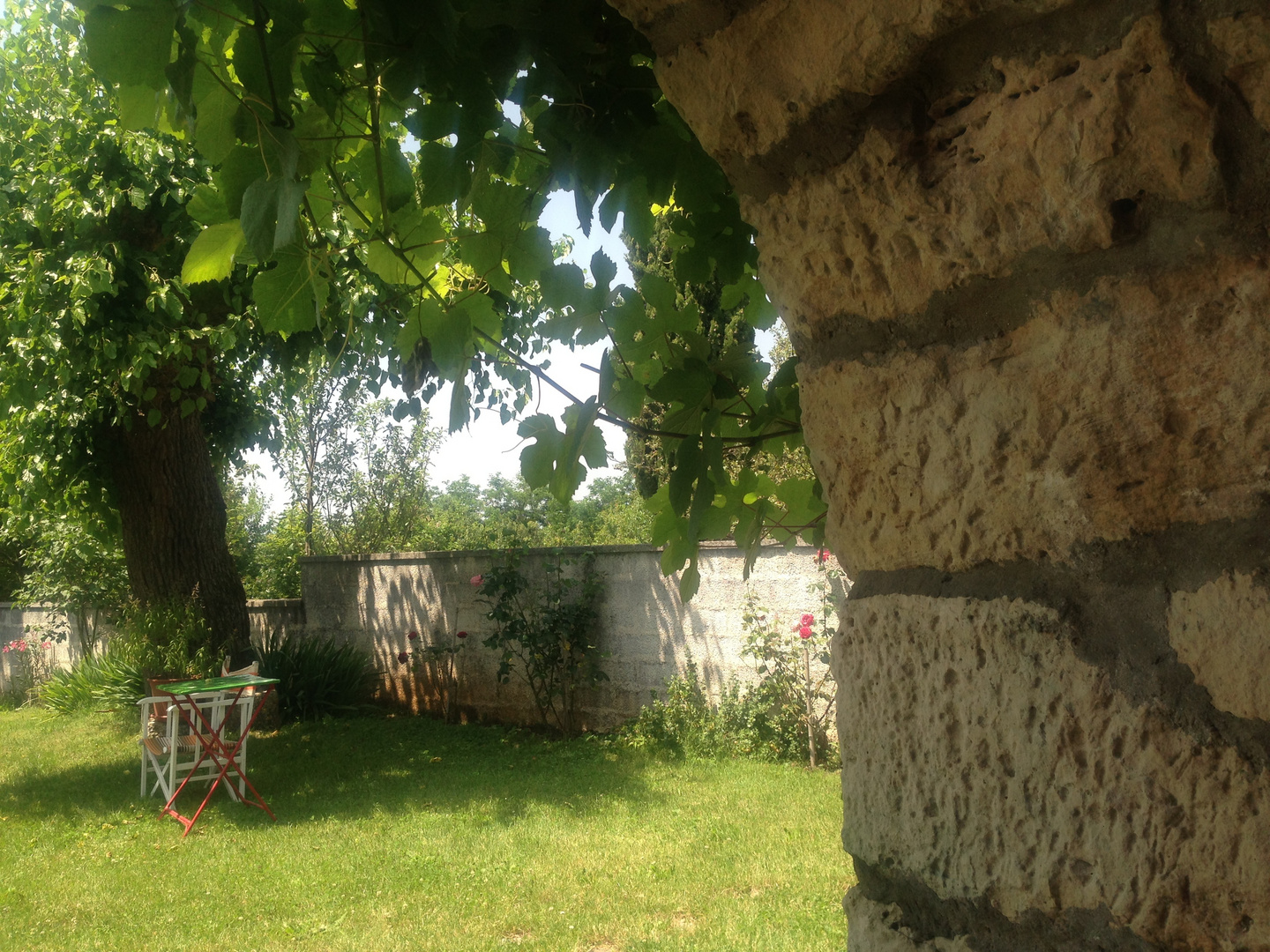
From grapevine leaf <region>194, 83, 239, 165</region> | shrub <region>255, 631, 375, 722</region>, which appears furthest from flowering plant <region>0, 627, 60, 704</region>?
grapevine leaf <region>194, 83, 239, 165</region>

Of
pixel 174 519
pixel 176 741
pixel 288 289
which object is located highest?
pixel 174 519

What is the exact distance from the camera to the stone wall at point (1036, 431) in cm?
54

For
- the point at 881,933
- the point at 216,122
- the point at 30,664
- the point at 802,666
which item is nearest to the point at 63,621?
the point at 30,664

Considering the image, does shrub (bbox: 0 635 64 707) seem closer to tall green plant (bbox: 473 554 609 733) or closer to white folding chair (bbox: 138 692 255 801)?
white folding chair (bbox: 138 692 255 801)

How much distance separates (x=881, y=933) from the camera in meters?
0.72

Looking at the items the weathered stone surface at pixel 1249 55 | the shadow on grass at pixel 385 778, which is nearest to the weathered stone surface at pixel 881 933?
the weathered stone surface at pixel 1249 55

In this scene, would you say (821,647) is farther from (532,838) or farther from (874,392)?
(874,392)

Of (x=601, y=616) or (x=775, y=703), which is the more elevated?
(x=601, y=616)

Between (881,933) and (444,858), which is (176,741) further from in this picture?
(881,933)

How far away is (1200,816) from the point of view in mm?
539

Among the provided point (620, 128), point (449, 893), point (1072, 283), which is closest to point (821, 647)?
point (449, 893)

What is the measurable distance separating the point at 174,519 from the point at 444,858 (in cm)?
503

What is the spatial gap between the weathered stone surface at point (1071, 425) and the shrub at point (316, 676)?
9.58 meters

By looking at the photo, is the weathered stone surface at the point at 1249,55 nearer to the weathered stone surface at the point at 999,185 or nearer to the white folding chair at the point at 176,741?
the weathered stone surface at the point at 999,185
